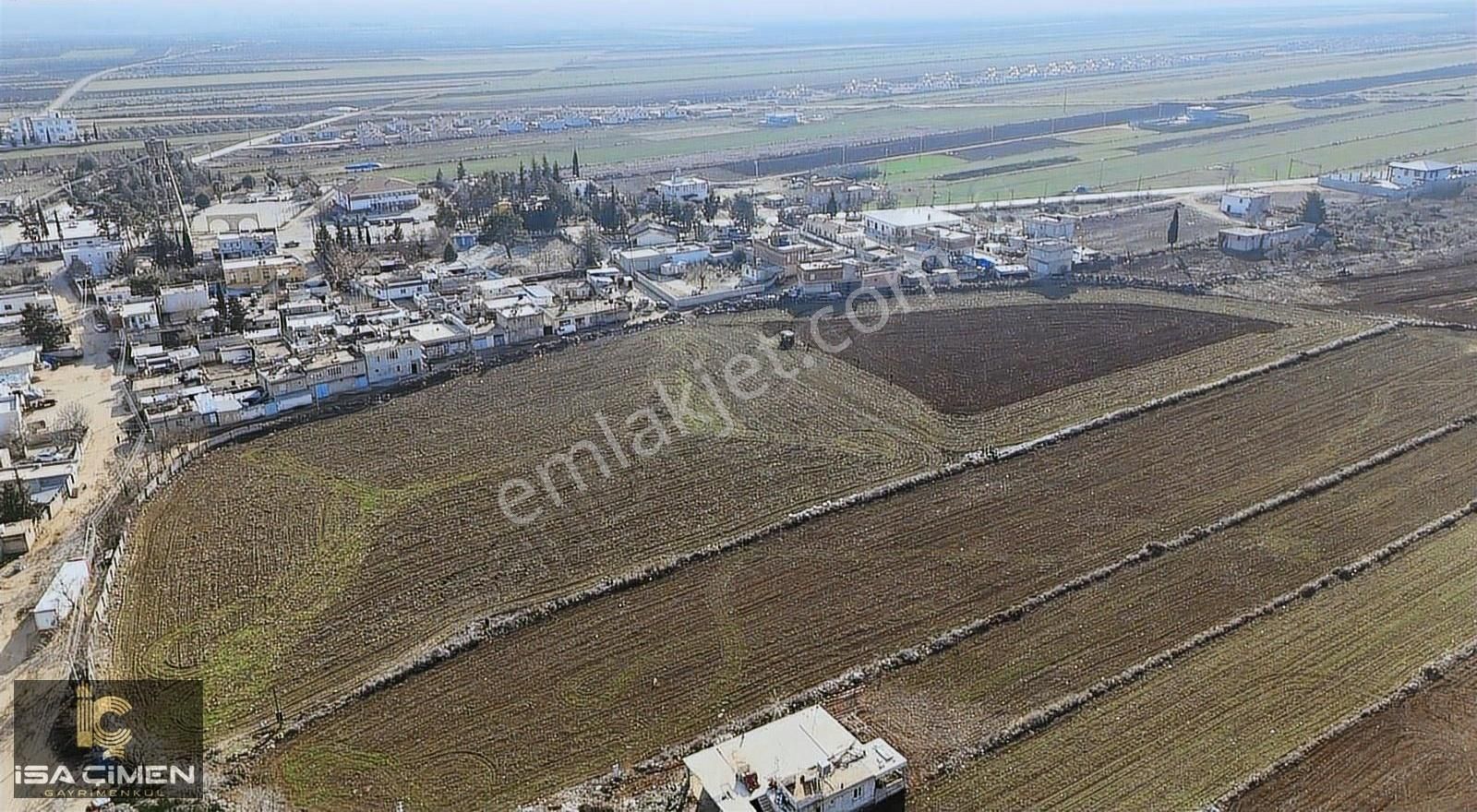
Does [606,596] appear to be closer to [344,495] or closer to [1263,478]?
[344,495]

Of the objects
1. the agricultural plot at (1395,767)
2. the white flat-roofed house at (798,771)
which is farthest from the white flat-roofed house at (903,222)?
the white flat-roofed house at (798,771)

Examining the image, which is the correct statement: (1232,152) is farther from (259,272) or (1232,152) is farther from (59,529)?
(59,529)

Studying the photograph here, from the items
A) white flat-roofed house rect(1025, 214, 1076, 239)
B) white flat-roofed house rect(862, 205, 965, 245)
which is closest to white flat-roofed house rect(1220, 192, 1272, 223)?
white flat-roofed house rect(1025, 214, 1076, 239)

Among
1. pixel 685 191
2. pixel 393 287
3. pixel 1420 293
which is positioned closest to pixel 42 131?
pixel 685 191

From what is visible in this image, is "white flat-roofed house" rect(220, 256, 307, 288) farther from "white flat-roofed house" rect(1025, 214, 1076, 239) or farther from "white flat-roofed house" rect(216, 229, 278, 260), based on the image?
"white flat-roofed house" rect(1025, 214, 1076, 239)

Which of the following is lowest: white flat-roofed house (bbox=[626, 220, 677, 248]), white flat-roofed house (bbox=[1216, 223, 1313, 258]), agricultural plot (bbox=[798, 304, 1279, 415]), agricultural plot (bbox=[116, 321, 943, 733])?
agricultural plot (bbox=[116, 321, 943, 733])

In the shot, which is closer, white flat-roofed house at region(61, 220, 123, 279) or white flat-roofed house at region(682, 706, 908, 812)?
white flat-roofed house at region(682, 706, 908, 812)

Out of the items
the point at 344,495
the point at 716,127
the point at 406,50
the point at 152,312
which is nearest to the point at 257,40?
the point at 406,50
